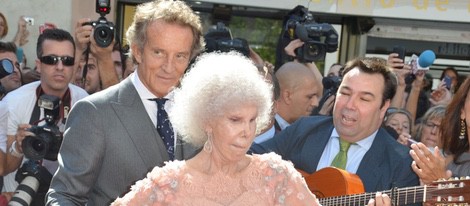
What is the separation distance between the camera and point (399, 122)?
7.20 metres

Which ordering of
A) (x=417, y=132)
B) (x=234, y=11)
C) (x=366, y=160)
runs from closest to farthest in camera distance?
(x=366, y=160), (x=417, y=132), (x=234, y=11)

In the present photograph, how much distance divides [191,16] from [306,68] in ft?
9.47

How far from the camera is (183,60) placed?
3.97 metres

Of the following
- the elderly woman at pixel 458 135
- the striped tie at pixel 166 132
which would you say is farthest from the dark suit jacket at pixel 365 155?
the striped tie at pixel 166 132

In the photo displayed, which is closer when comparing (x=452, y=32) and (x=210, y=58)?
(x=210, y=58)

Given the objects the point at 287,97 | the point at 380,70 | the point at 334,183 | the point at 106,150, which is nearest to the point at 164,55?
the point at 106,150

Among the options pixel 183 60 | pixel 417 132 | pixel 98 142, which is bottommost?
pixel 417 132

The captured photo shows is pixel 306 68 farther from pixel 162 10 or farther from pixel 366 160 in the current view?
pixel 162 10

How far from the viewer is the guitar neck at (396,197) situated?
4066 mm

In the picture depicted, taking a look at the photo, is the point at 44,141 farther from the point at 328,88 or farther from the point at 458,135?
the point at 328,88

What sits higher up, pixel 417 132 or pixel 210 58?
pixel 210 58

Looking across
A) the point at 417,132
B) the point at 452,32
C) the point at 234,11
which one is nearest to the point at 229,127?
Answer: the point at 417,132

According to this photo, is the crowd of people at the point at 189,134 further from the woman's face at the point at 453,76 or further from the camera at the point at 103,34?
the woman's face at the point at 453,76

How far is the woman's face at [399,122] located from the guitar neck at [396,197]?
2863mm
